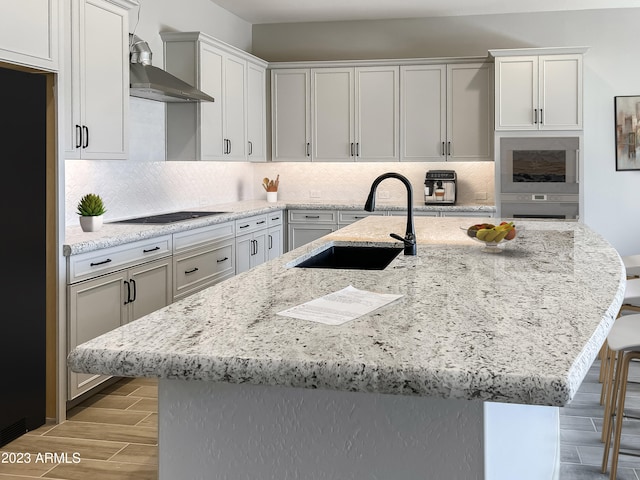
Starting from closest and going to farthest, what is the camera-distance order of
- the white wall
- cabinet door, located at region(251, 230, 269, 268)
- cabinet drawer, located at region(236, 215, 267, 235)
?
cabinet drawer, located at region(236, 215, 267, 235) → cabinet door, located at region(251, 230, 269, 268) → the white wall

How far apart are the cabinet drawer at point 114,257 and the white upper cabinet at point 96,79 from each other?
0.57 meters

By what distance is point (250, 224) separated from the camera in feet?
19.7

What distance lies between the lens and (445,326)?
1.60m

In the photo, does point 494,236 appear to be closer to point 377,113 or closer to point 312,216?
point 312,216

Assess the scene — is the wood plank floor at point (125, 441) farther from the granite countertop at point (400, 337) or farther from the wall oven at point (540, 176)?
the wall oven at point (540, 176)

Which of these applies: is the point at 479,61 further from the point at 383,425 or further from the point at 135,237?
the point at 383,425

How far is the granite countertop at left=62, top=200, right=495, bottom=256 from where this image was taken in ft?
12.1

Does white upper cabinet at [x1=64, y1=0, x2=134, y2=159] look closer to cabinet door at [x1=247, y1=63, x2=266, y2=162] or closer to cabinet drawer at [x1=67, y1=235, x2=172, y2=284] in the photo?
cabinet drawer at [x1=67, y1=235, x2=172, y2=284]

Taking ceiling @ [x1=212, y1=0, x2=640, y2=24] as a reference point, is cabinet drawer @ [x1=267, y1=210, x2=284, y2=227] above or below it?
below

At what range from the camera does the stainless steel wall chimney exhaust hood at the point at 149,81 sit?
4.50 meters

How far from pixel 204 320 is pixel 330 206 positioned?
197 inches

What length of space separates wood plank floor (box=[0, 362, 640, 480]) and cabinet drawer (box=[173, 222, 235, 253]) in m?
1.03

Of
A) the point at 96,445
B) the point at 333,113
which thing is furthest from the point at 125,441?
the point at 333,113

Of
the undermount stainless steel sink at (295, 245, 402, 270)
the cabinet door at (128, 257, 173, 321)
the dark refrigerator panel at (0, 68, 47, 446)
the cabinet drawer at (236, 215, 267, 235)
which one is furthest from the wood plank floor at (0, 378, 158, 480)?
the cabinet drawer at (236, 215, 267, 235)
